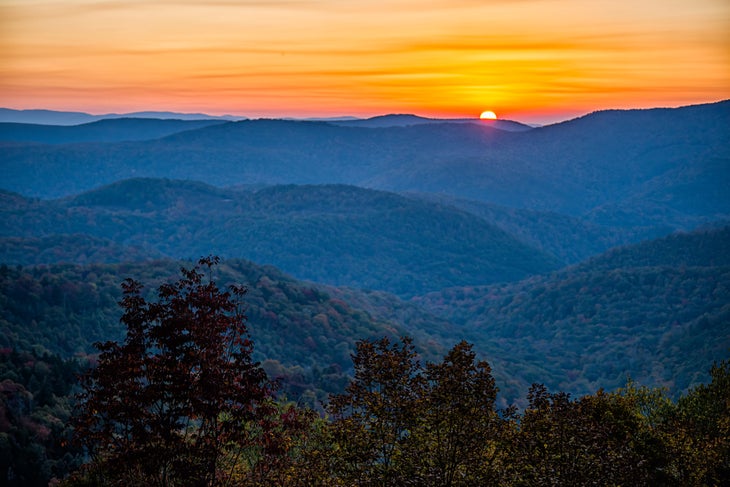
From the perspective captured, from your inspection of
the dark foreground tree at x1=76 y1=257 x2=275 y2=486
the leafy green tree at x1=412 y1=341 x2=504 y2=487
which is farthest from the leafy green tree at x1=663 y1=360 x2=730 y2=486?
the dark foreground tree at x1=76 y1=257 x2=275 y2=486

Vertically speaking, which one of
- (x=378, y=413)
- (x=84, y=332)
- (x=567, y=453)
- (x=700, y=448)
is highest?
(x=378, y=413)

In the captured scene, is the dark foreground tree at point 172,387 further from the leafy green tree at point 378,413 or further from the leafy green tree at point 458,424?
the leafy green tree at point 458,424

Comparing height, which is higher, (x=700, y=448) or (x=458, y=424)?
(x=458, y=424)

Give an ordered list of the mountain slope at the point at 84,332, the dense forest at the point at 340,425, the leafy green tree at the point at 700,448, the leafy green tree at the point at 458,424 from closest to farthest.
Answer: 1. the dense forest at the point at 340,425
2. the leafy green tree at the point at 458,424
3. the leafy green tree at the point at 700,448
4. the mountain slope at the point at 84,332

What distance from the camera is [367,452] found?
95.9ft

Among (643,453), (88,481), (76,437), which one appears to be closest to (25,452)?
(88,481)

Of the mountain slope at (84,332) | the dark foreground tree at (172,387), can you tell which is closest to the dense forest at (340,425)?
the dark foreground tree at (172,387)

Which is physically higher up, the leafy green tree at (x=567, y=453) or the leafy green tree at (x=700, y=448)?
the leafy green tree at (x=567, y=453)

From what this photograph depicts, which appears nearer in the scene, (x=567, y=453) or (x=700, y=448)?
(x=567, y=453)

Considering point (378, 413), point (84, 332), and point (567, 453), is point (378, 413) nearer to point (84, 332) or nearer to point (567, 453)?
point (567, 453)

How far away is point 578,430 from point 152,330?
16.8 m

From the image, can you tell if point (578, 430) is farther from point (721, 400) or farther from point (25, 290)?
point (25, 290)

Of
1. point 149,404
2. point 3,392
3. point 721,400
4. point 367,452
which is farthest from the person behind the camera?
point 3,392

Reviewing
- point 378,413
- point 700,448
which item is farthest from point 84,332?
point 378,413
